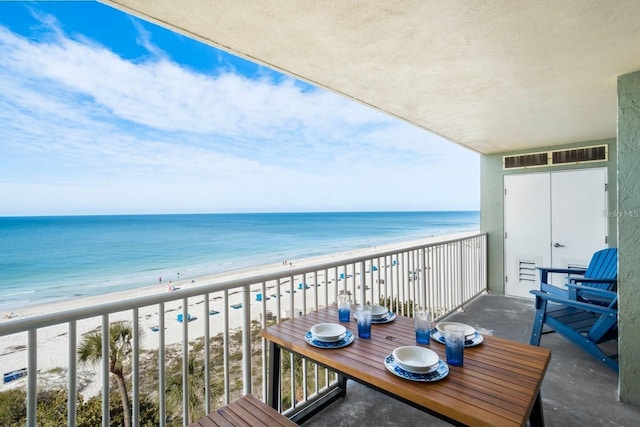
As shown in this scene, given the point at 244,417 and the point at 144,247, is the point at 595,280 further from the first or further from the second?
the point at 144,247

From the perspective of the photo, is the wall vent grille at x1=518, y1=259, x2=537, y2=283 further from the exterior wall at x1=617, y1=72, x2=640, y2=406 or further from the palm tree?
the palm tree

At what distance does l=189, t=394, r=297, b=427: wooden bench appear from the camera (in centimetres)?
117

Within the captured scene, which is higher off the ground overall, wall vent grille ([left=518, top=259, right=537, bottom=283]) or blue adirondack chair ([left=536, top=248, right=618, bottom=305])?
blue adirondack chair ([left=536, top=248, right=618, bottom=305])

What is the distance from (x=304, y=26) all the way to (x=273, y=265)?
52.3 ft

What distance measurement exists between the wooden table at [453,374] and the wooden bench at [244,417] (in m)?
0.28

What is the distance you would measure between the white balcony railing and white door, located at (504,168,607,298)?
0.52m

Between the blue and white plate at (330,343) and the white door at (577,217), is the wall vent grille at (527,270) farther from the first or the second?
the blue and white plate at (330,343)

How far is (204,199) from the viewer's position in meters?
29.6

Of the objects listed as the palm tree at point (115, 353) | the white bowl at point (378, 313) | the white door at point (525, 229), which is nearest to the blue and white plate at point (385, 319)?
the white bowl at point (378, 313)

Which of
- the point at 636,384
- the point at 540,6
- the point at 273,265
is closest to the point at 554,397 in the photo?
the point at 636,384

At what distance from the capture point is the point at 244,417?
121 centimetres

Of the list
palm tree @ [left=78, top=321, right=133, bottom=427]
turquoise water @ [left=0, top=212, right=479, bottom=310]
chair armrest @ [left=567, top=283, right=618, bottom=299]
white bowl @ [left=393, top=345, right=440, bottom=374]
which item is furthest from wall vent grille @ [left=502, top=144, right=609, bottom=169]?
turquoise water @ [left=0, top=212, right=479, bottom=310]

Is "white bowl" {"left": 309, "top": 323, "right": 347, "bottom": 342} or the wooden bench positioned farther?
"white bowl" {"left": 309, "top": 323, "right": 347, "bottom": 342}

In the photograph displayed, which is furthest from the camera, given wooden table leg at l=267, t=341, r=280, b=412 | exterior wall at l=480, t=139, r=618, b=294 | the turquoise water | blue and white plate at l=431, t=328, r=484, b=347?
the turquoise water
